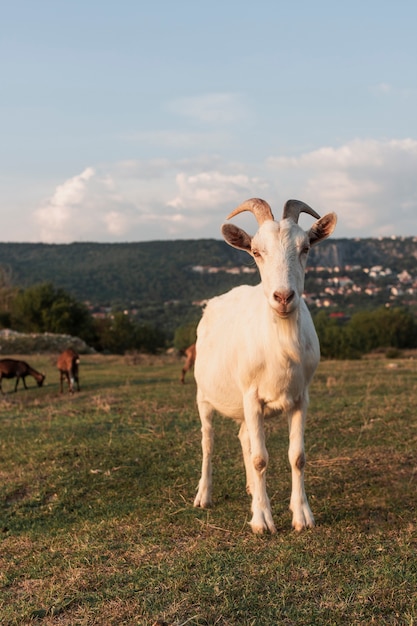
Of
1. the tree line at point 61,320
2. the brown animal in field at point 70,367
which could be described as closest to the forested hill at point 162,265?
the tree line at point 61,320

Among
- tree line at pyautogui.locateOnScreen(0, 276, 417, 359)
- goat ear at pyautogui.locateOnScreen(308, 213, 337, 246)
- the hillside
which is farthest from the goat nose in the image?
the hillside

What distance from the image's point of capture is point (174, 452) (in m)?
9.07

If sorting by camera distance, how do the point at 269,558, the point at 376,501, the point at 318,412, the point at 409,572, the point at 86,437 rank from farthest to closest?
the point at 318,412
the point at 86,437
the point at 376,501
the point at 269,558
the point at 409,572

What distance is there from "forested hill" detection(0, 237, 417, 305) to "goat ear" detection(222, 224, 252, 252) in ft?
263

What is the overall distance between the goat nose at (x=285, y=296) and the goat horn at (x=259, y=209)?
93cm

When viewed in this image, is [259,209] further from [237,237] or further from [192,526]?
[192,526]

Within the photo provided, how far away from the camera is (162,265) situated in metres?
108

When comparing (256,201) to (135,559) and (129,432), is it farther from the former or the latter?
(129,432)

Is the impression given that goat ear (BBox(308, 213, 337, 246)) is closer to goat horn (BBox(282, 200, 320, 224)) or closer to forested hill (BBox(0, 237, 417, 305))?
goat horn (BBox(282, 200, 320, 224))

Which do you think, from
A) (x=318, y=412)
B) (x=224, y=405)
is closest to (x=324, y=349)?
(x=318, y=412)

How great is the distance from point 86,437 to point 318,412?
406 centimetres

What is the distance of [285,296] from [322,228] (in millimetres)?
1008

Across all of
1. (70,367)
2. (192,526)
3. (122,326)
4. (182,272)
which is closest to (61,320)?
(122,326)

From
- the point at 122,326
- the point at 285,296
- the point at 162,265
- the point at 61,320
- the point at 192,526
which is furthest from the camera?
the point at 162,265
